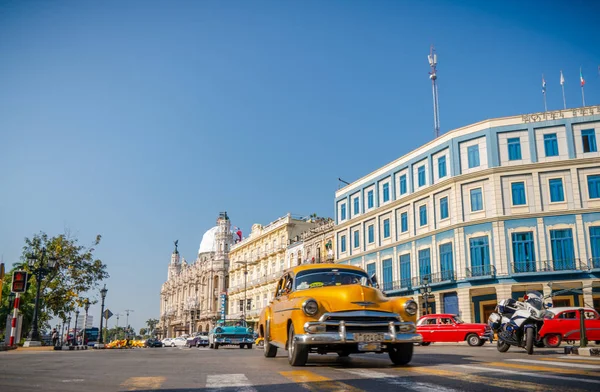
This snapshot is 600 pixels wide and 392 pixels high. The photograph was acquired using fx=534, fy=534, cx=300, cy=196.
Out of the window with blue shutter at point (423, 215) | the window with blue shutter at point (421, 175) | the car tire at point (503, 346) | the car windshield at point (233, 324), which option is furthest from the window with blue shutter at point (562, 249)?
the car tire at point (503, 346)

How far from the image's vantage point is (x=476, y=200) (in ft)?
123

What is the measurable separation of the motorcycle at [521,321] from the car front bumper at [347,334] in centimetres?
541

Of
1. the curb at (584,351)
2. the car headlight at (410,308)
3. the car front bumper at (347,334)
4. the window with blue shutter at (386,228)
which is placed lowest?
the curb at (584,351)

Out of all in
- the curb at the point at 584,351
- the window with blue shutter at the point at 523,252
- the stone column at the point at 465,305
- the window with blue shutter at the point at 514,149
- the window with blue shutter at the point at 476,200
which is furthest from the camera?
the window with blue shutter at the point at 476,200

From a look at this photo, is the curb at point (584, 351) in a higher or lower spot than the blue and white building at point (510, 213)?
lower

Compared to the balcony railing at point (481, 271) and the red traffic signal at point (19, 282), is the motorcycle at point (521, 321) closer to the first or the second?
the red traffic signal at point (19, 282)

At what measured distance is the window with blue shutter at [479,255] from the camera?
3606cm

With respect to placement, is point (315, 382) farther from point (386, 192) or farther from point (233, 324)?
point (386, 192)

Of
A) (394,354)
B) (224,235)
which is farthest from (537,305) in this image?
(224,235)

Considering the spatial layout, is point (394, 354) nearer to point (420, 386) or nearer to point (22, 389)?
point (420, 386)

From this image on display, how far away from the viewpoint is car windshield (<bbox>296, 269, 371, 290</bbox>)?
10.5 metres

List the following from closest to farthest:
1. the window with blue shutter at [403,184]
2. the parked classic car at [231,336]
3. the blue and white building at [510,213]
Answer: the parked classic car at [231,336] < the blue and white building at [510,213] < the window with blue shutter at [403,184]

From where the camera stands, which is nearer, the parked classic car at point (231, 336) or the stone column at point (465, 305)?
the parked classic car at point (231, 336)

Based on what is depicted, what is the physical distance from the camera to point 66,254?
129 ft
